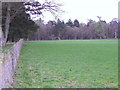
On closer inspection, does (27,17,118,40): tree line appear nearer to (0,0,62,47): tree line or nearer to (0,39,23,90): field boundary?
(0,0,62,47): tree line

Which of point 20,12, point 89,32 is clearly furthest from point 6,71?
point 89,32

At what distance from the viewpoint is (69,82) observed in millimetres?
4883

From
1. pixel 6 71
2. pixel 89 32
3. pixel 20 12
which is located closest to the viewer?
pixel 6 71

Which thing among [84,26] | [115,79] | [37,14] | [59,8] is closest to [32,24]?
[37,14]

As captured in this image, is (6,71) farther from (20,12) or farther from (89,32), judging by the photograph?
(89,32)

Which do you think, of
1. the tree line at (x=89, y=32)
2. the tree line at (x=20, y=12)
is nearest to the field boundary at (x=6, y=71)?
the tree line at (x=20, y=12)

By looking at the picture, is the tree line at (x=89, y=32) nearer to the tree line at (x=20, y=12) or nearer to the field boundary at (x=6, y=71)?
the tree line at (x=20, y=12)

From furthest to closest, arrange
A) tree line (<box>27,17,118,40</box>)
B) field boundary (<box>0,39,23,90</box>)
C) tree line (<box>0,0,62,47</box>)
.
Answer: tree line (<box>27,17,118,40</box>) < tree line (<box>0,0,62,47</box>) < field boundary (<box>0,39,23,90</box>)

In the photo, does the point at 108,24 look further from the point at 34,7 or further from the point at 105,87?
the point at 105,87

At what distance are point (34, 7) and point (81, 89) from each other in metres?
17.8

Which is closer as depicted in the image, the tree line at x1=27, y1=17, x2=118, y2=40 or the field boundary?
the field boundary

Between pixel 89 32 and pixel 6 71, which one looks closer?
pixel 6 71

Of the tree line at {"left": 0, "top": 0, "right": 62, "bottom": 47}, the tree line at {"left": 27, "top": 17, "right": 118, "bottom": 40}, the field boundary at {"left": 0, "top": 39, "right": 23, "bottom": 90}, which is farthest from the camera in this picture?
the tree line at {"left": 27, "top": 17, "right": 118, "bottom": 40}

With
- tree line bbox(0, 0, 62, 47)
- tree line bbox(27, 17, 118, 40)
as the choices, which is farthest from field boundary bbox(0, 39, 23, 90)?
tree line bbox(27, 17, 118, 40)
